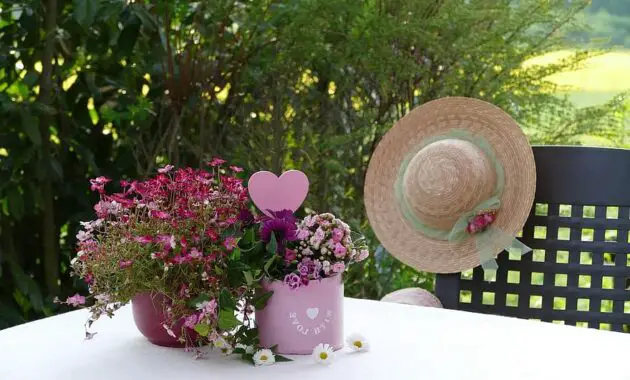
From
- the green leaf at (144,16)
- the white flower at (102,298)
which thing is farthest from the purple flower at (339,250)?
the green leaf at (144,16)

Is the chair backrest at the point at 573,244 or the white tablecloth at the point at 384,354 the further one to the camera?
the chair backrest at the point at 573,244

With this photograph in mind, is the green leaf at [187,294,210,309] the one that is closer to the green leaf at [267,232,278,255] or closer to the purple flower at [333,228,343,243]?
the green leaf at [267,232,278,255]

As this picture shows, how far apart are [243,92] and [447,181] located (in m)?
1.23

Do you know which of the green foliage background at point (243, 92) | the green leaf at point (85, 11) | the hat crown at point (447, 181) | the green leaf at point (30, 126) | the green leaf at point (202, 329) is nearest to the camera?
the green leaf at point (202, 329)

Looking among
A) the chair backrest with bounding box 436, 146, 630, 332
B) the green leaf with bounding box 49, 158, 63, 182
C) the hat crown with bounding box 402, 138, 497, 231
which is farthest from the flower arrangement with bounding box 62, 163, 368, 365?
the green leaf with bounding box 49, 158, 63, 182

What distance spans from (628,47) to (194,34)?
168cm

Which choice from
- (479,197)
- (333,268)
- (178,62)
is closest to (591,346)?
(333,268)

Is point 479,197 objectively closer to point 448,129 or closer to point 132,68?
point 448,129

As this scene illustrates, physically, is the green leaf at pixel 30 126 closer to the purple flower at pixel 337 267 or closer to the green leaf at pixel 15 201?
the green leaf at pixel 15 201

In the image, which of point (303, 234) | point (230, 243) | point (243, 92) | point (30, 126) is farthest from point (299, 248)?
point (243, 92)

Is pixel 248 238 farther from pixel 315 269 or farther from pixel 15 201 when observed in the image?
pixel 15 201

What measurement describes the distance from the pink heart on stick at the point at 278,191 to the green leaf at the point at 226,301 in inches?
7.8

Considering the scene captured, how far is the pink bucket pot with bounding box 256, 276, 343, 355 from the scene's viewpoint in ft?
4.81

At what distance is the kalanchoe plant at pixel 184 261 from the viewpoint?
140 centimetres
